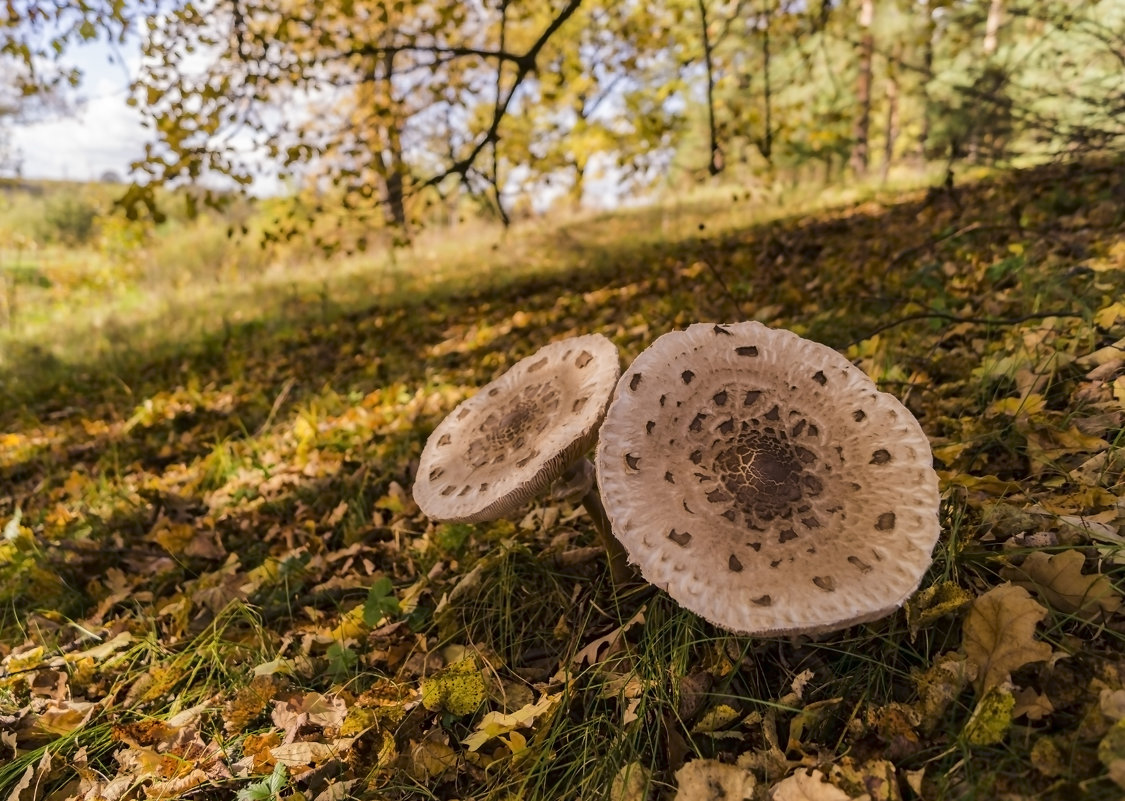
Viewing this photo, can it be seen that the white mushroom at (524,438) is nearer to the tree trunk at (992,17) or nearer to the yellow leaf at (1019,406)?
the yellow leaf at (1019,406)

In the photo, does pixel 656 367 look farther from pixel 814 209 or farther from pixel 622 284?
pixel 814 209

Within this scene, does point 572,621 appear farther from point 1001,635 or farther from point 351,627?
point 1001,635

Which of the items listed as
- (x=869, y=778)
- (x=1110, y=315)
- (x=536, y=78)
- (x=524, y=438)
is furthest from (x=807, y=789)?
(x=536, y=78)

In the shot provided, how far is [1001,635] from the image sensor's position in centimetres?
183

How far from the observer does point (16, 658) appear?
292cm

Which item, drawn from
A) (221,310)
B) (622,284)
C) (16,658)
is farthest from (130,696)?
(221,310)

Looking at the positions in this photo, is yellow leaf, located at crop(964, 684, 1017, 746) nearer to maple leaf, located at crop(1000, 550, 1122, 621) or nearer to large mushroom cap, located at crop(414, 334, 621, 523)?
maple leaf, located at crop(1000, 550, 1122, 621)

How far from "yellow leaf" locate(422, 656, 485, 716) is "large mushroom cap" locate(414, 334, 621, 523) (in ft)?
2.00

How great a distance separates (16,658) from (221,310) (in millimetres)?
8180

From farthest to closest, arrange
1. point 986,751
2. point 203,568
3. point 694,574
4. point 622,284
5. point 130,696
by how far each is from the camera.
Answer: point 622,284 < point 203,568 < point 130,696 < point 694,574 < point 986,751

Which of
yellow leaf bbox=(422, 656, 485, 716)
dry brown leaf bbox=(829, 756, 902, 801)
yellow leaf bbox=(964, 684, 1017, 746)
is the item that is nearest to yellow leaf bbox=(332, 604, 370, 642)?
yellow leaf bbox=(422, 656, 485, 716)

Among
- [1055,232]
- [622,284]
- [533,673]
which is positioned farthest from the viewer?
[622,284]

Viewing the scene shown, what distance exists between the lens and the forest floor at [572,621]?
182cm

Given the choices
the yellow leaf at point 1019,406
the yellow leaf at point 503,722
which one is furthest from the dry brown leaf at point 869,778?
the yellow leaf at point 1019,406
